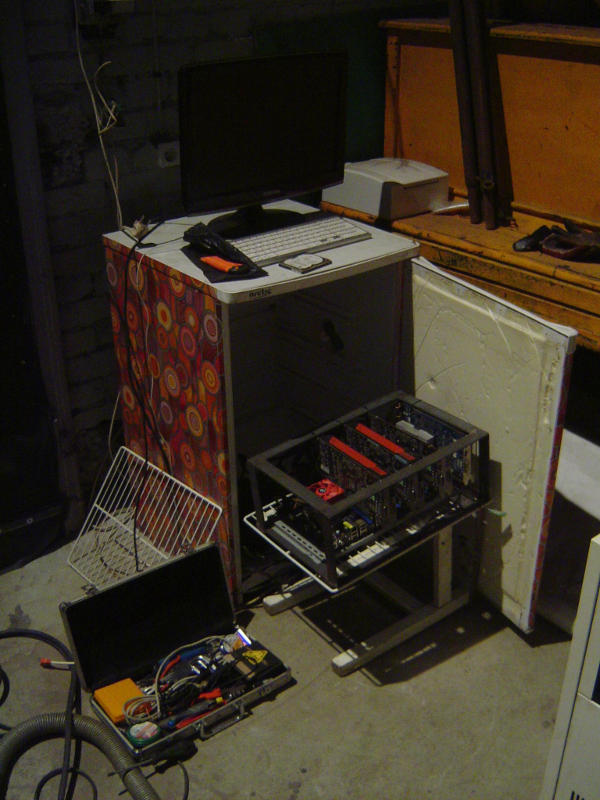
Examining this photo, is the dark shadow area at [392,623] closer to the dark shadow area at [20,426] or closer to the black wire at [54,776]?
the black wire at [54,776]

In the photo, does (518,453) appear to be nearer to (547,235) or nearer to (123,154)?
(547,235)

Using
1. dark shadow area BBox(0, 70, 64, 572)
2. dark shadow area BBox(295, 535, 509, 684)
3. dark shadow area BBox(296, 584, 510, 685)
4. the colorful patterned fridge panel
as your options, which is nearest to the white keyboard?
the colorful patterned fridge panel

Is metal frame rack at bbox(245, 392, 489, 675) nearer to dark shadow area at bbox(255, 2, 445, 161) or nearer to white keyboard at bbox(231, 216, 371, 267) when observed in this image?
white keyboard at bbox(231, 216, 371, 267)

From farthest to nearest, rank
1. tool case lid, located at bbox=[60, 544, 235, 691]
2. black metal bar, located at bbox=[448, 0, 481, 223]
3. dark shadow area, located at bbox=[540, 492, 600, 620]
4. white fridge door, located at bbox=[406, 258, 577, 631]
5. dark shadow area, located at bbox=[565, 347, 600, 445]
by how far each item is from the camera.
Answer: dark shadow area, located at bbox=[565, 347, 600, 445], black metal bar, located at bbox=[448, 0, 481, 223], dark shadow area, located at bbox=[540, 492, 600, 620], tool case lid, located at bbox=[60, 544, 235, 691], white fridge door, located at bbox=[406, 258, 577, 631]

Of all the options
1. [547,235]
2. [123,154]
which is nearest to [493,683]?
[547,235]

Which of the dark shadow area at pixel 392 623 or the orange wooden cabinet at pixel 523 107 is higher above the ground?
the orange wooden cabinet at pixel 523 107

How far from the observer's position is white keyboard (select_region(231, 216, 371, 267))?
2.23 meters

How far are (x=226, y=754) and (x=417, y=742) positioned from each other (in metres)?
0.45

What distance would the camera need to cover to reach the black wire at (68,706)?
1.93 metres

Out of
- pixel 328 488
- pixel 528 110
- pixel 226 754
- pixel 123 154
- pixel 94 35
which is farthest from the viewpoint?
pixel 528 110

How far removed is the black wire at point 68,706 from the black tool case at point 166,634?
0.21 feet

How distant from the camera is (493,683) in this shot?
222cm

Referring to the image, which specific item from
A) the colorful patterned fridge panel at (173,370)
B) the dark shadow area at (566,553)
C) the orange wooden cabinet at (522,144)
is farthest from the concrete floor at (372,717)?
the orange wooden cabinet at (522,144)

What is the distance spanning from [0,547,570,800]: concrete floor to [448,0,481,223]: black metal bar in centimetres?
127
